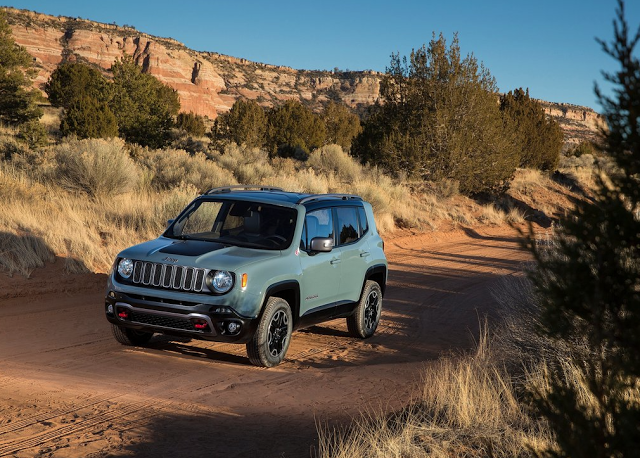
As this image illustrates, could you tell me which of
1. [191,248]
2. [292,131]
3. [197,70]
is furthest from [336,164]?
[197,70]

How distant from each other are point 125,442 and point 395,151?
25056 mm

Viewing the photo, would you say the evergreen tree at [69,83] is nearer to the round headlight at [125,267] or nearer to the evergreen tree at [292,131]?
the evergreen tree at [292,131]

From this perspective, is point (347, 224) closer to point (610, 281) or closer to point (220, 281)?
point (220, 281)

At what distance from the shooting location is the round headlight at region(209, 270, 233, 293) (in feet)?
24.3

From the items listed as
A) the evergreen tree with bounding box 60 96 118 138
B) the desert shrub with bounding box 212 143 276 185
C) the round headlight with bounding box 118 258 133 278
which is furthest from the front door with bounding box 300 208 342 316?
the evergreen tree with bounding box 60 96 118 138

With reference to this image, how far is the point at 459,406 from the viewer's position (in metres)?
5.82

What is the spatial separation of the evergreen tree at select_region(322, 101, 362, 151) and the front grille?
52.6 metres

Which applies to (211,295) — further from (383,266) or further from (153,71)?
(153,71)

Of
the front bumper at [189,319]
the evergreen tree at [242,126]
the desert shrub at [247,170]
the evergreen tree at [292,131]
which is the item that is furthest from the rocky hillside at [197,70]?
the front bumper at [189,319]

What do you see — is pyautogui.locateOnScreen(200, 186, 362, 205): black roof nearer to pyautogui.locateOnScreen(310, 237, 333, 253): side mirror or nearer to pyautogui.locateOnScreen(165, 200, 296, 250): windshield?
pyautogui.locateOnScreen(165, 200, 296, 250): windshield

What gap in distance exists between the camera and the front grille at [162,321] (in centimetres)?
742

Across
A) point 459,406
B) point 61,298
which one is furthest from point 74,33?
point 459,406

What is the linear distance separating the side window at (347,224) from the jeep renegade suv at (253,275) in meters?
0.02

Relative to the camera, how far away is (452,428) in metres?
5.55
